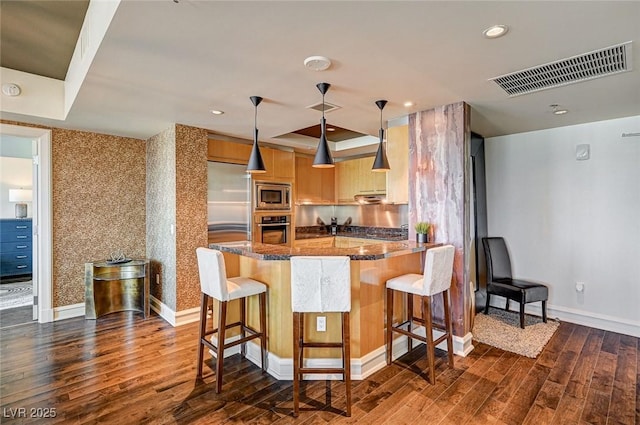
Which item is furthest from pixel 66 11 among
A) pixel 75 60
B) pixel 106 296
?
pixel 106 296

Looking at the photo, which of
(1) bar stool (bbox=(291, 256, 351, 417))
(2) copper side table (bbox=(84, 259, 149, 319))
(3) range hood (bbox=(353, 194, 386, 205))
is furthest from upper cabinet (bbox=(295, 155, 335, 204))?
(1) bar stool (bbox=(291, 256, 351, 417))

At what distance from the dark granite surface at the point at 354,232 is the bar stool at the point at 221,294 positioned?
108 inches

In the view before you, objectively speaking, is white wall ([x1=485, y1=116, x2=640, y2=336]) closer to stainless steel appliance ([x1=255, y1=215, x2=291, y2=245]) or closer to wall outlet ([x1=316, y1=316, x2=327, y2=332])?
stainless steel appliance ([x1=255, y1=215, x2=291, y2=245])

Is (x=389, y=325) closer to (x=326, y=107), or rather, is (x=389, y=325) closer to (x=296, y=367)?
(x=296, y=367)

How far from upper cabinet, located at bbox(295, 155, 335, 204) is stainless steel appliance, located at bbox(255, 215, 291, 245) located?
25.9 inches

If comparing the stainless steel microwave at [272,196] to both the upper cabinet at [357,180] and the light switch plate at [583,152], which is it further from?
the light switch plate at [583,152]

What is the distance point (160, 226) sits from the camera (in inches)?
166

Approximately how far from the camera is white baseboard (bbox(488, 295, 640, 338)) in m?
3.54

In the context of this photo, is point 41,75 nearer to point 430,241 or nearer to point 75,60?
point 75,60

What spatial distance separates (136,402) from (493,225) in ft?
15.1

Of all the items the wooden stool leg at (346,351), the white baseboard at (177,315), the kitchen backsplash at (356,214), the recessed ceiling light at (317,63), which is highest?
the recessed ceiling light at (317,63)

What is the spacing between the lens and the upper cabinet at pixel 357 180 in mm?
5266

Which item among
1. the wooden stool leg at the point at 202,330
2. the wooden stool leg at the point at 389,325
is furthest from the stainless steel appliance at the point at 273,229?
the wooden stool leg at the point at 389,325

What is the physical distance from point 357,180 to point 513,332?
3.17 m
